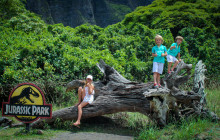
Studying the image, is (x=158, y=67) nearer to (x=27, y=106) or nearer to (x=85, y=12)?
(x=27, y=106)

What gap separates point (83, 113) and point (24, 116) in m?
1.58

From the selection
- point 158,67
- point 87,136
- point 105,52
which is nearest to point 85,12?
point 105,52

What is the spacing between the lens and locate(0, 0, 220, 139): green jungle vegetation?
25.7 feet

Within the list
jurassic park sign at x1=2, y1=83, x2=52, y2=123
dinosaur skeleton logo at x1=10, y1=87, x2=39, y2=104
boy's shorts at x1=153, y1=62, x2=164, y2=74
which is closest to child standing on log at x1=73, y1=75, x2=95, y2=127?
jurassic park sign at x1=2, y1=83, x2=52, y2=123

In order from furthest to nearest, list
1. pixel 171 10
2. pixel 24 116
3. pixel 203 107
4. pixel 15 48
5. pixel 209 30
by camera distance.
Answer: pixel 171 10
pixel 209 30
pixel 15 48
pixel 203 107
pixel 24 116

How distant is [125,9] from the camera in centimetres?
3934

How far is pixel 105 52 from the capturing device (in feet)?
33.5

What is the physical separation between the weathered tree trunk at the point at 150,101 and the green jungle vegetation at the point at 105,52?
1.40 feet

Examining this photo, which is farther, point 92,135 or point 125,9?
point 125,9

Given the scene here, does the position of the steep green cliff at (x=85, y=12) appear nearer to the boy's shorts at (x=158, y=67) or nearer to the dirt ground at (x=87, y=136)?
the boy's shorts at (x=158, y=67)

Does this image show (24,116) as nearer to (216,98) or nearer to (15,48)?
(15,48)

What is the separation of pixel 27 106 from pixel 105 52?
18.5 feet

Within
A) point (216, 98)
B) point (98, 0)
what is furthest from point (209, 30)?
point (98, 0)

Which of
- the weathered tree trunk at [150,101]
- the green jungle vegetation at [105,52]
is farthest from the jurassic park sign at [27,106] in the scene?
the green jungle vegetation at [105,52]
